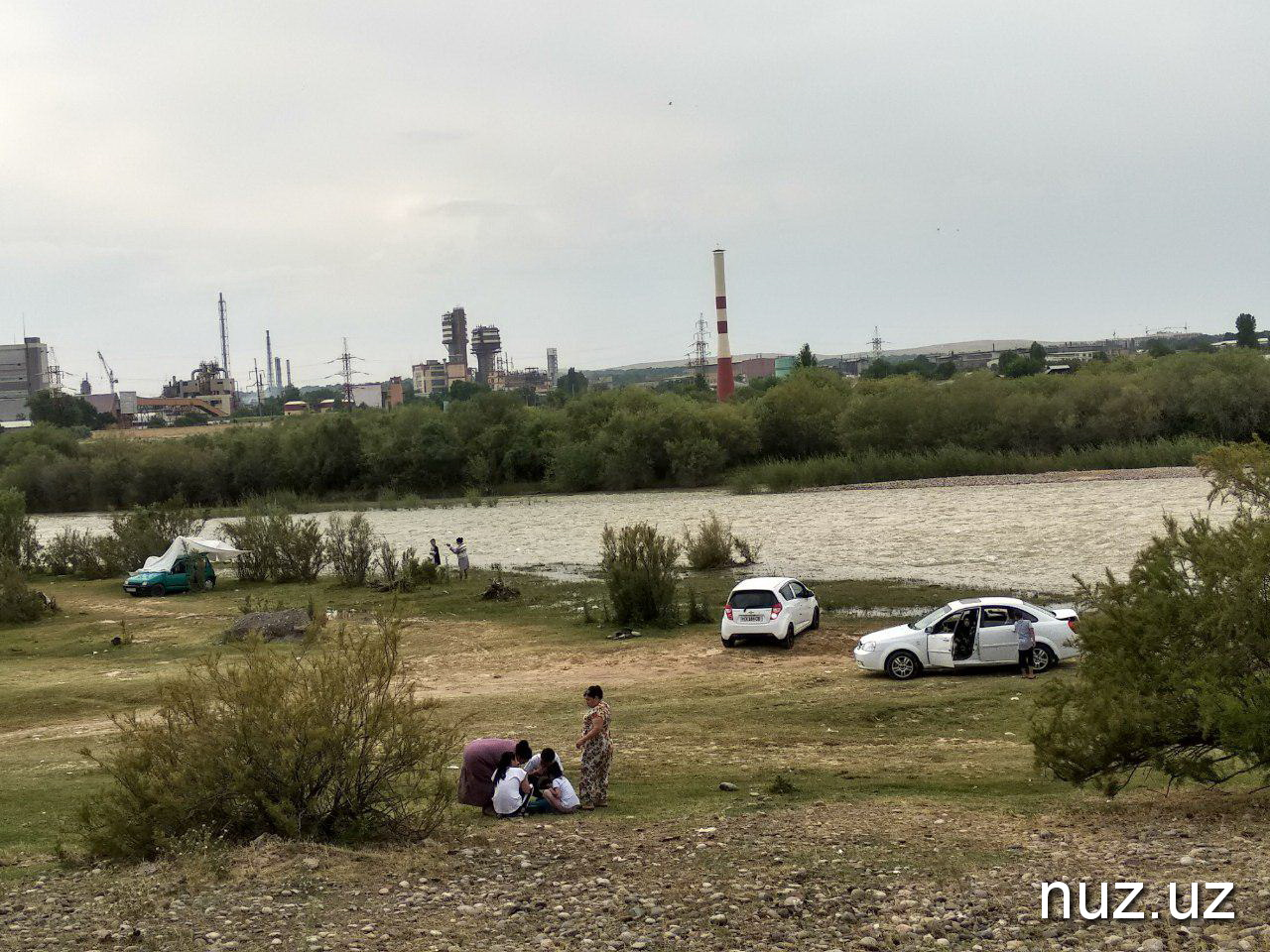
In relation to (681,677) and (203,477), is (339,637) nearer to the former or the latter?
(681,677)

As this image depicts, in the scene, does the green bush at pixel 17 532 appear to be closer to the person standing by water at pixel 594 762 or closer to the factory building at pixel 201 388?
the person standing by water at pixel 594 762

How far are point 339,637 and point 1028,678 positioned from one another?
1132 cm

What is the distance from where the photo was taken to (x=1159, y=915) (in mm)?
7645

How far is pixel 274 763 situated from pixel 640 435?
71602 millimetres

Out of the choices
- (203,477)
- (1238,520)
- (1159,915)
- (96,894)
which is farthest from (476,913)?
(203,477)

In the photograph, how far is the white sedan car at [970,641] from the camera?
19.0 m

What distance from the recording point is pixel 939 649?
63.9 ft

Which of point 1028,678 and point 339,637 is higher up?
point 339,637

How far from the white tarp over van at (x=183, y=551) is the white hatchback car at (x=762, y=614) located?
21565mm

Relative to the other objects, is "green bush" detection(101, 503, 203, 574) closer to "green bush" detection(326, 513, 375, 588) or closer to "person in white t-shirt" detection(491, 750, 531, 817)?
"green bush" detection(326, 513, 375, 588)

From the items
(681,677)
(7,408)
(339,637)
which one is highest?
(7,408)

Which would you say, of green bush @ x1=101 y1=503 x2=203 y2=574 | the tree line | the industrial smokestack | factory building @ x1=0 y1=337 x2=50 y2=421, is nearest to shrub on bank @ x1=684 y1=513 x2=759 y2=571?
green bush @ x1=101 y1=503 x2=203 y2=574

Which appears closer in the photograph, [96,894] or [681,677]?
[96,894]

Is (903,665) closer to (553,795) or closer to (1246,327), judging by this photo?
(553,795)
